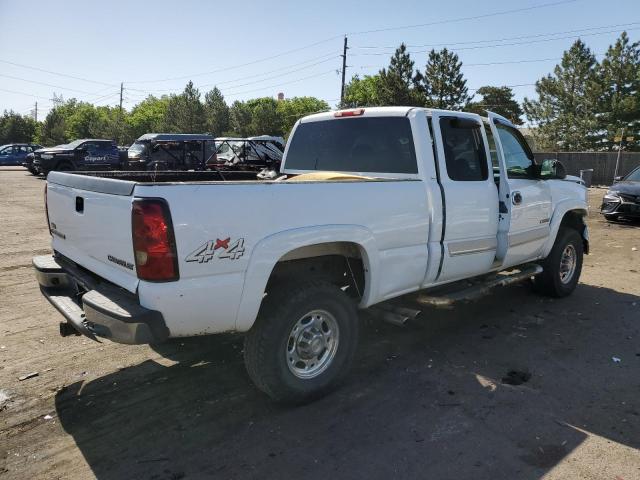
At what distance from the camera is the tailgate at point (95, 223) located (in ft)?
Result: 9.55

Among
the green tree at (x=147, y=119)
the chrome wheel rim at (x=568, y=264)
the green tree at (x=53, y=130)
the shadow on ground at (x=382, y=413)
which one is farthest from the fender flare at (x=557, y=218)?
the green tree at (x=53, y=130)

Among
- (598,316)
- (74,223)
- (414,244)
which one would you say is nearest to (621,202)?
(598,316)

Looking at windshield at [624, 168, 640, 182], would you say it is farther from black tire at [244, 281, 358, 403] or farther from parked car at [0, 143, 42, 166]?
parked car at [0, 143, 42, 166]

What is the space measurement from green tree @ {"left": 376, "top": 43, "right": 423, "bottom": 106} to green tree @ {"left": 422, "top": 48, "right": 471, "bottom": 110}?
3.62 metres

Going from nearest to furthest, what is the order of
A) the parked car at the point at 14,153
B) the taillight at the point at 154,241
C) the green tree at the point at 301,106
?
the taillight at the point at 154,241
the parked car at the point at 14,153
the green tree at the point at 301,106

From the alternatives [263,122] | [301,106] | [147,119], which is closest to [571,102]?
[263,122]

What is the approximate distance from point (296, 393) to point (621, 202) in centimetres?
1170

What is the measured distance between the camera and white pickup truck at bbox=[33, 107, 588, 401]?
9.32 feet

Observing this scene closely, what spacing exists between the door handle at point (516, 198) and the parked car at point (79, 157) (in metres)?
22.3

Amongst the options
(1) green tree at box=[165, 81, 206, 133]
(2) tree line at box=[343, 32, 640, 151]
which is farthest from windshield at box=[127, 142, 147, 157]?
(1) green tree at box=[165, 81, 206, 133]

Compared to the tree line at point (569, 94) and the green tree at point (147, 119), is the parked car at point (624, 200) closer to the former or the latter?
the tree line at point (569, 94)

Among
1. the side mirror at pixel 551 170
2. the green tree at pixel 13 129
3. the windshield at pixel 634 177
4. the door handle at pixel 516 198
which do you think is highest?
the green tree at pixel 13 129

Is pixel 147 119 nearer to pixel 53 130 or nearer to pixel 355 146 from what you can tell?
pixel 53 130

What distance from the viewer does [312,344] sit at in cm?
359
